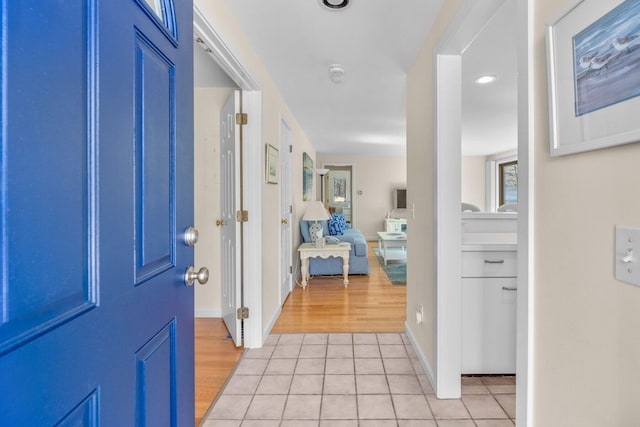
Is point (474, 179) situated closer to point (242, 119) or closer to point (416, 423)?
point (242, 119)

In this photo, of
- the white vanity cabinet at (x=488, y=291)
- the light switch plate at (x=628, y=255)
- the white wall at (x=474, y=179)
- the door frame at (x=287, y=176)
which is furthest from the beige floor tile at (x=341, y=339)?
the white wall at (x=474, y=179)

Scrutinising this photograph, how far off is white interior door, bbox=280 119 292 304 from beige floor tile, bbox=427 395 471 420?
6.09ft

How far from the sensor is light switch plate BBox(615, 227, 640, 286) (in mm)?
617

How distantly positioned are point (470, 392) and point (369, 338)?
88 cm

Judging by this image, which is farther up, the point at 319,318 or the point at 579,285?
the point at 579,285

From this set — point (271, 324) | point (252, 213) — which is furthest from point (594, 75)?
point (271, 324)

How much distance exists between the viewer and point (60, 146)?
515 mm

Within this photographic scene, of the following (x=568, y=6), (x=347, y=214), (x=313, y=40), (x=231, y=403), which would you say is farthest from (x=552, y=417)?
(x=347, y=214)

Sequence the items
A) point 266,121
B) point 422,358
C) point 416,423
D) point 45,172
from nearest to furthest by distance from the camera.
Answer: point 45,172, point 416,423, point 422,358, point 266,121

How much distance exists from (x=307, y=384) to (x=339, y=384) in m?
0.20

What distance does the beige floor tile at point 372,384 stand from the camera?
1886 millimetres

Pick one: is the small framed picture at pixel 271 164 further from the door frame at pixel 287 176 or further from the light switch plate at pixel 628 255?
the light switch plate at pixel 628 255

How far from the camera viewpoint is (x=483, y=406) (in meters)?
1.75

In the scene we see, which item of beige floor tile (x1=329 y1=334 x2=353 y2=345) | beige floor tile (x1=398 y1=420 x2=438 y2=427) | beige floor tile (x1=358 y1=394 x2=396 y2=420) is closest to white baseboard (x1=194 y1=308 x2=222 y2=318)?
beige floor tile (x1=329 y1=334 x2=353 y2=345)
